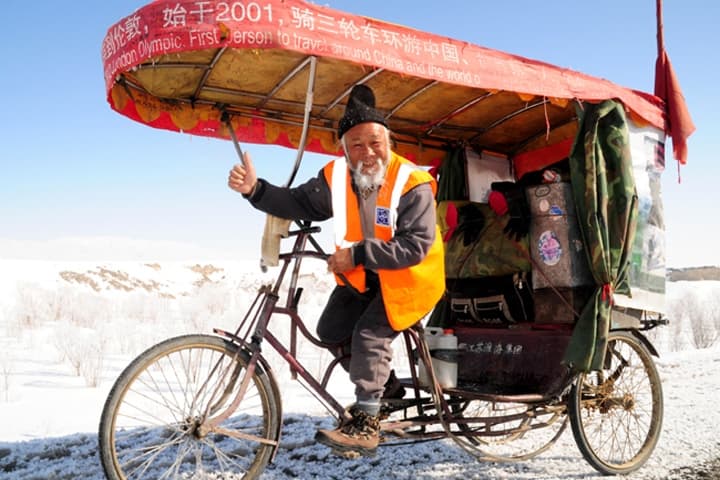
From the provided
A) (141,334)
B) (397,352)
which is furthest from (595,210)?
(141,334)

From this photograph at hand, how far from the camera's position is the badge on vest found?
3.16m

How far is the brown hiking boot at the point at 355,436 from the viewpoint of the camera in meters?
2.87

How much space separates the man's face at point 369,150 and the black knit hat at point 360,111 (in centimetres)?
3

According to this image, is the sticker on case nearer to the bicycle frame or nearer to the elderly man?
the elderly man

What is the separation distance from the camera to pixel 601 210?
3.85 meters

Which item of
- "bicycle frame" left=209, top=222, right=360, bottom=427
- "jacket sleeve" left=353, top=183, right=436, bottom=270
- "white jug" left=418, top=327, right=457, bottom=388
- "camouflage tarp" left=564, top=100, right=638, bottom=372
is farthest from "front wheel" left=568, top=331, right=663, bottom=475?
"bicycle frame" left=209, top=222, right=360, bottom=427

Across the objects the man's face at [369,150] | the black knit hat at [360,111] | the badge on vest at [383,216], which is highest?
the black knit hat at [360,111]

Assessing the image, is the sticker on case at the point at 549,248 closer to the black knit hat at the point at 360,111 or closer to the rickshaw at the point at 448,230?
the rickshaw at the point at 448,230

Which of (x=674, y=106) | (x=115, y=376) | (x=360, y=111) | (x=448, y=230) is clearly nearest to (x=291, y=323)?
(x=360, y=111)

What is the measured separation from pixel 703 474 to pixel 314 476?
8.26 ft

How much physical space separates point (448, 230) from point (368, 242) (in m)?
2.20

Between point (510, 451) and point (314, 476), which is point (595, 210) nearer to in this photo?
point (510, 451)

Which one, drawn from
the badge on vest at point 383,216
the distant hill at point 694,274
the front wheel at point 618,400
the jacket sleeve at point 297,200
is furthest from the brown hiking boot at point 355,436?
the distant hill at point 694,274

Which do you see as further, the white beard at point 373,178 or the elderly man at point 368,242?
the white beard at point 373,178
